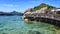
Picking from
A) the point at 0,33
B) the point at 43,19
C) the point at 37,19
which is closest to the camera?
the point at 0,33

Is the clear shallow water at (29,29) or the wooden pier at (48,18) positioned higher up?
the wooden pier at (48,18)

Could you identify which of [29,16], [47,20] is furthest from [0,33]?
[29,16]

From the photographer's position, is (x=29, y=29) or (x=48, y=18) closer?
(x=29, y=29)

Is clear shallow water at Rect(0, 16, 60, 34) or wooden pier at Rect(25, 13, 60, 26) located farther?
wooden pier at Rect(25, 13, 60, 26)

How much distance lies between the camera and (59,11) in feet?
101

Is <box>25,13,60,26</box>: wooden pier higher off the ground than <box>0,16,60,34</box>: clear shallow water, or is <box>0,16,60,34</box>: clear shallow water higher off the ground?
<box>25,13,60,26</box>: wooden pier

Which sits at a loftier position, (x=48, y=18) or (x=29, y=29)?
(x=48, y=18)

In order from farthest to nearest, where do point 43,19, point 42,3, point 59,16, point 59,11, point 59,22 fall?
point 42,3
point 43,19
point 59,11
point 59,16
point 59,22

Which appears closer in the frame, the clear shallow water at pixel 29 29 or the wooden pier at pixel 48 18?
the clear shallow water at pixel 29 29

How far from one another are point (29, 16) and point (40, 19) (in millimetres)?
6721

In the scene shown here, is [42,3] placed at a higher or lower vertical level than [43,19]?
higher

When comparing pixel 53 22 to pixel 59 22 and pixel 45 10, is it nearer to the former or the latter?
pixel 59 22

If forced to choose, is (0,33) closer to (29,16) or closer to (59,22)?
(59,22)

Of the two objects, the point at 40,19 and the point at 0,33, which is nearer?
the point at 0,33
